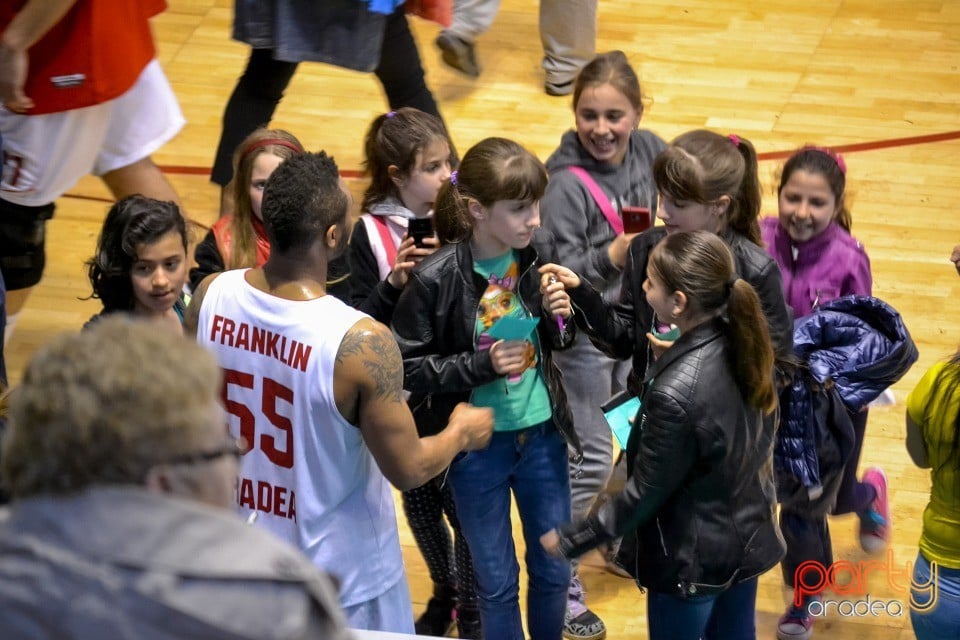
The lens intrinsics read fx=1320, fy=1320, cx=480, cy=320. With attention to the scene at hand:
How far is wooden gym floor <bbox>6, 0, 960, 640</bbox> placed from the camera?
583cm

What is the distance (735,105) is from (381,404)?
4.79m

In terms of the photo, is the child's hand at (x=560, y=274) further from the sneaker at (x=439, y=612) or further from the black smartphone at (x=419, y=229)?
the sneaker at (x=439, y=612)

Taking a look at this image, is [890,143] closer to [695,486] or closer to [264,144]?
[264,144]

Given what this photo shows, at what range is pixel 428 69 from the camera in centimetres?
760

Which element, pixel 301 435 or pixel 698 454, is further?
pixel 698 454

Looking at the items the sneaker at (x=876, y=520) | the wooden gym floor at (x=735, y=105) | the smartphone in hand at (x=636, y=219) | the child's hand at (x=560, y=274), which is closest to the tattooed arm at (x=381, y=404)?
the child's hand at (x=560, y=274)

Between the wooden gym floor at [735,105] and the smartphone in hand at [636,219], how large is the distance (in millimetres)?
1479

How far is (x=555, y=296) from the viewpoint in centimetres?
342

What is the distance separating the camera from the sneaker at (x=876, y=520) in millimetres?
4312

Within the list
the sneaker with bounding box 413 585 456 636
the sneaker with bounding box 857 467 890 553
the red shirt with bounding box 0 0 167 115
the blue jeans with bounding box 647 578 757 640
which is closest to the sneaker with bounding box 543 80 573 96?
the red shirt with bounding box 0 0 167 115

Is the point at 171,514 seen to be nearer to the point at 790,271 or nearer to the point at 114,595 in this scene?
the point at 114,595

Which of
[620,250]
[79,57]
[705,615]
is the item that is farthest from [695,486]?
[79,57]

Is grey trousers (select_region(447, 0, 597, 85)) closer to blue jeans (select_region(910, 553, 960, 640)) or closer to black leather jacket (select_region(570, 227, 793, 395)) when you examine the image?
black leather jacket (select_region(570, 227, 793, 395))

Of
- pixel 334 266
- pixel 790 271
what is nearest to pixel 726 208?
pixel 790 271
